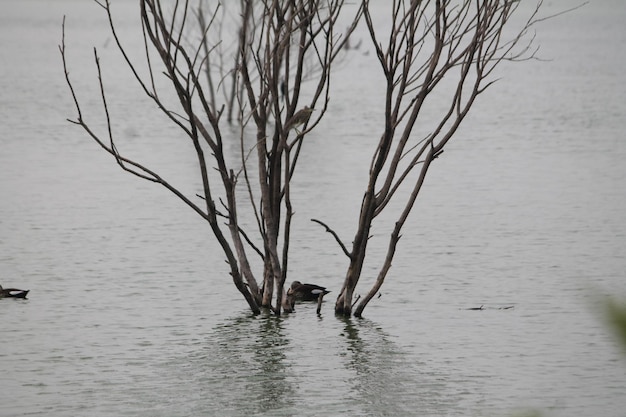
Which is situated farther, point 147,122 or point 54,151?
point 147,122

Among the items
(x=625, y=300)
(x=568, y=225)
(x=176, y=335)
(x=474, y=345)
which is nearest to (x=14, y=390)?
(x=176, y=335)

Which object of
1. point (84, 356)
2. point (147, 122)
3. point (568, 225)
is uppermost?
point (147, 122)

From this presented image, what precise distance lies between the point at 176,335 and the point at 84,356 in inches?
28.7

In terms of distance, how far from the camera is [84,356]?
21.8 ft

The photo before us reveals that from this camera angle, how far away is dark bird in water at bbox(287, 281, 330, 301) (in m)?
7.95

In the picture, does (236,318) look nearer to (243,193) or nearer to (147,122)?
(243,193)

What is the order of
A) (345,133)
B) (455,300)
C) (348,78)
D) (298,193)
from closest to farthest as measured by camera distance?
(455,300) < (298,193) < (345,133) < (348,78)

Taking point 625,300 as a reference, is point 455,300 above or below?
above

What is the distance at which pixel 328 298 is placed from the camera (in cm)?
826

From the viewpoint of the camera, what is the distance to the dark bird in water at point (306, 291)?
7.95 meters

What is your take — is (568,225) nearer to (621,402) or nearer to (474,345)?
(474,345)

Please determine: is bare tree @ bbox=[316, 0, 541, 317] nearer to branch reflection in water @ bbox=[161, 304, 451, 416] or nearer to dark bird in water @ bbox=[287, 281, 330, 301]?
dark bird in water @ bbox=[287, 281, 330, 301]

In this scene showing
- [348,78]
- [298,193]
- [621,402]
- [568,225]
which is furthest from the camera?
[348,78]

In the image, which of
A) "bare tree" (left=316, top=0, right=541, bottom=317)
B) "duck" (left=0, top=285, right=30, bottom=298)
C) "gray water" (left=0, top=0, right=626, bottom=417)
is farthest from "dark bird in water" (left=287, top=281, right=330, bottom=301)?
"duck" (left=0, top=285, right=30, bottom=298)
